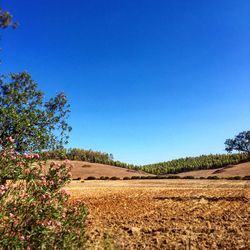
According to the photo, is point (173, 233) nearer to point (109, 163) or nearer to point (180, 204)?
point (180, 204)

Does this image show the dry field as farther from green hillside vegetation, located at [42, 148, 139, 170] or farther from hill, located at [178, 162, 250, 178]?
green hillside vegetation, located at [42, 148, 139, 170]

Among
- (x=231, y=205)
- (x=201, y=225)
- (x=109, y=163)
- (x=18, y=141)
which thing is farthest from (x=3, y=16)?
(x=109, y=163)

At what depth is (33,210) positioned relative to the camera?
7668 millimetres

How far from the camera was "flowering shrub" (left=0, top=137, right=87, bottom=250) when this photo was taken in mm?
7457

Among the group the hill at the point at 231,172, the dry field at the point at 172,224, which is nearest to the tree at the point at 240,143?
the hill at the point at 231,172

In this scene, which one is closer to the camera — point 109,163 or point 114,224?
point 114,224

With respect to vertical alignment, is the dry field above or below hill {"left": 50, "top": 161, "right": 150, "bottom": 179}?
below

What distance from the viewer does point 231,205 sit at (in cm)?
1875

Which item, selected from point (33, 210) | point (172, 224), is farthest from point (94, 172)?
point (33, 210)

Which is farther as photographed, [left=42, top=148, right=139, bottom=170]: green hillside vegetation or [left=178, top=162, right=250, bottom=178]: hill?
[left=42, top=148, right=139, bottom=170]: green hillside vegetation

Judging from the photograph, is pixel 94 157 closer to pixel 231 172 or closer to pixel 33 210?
pixel 231 172

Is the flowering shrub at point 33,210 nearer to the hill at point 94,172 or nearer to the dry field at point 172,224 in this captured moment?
the dry field at point 172,224

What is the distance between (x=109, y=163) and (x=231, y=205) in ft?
246

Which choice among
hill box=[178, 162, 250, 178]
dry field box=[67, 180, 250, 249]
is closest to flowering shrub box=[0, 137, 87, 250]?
dry field box=[67, 180, 250, 249]
